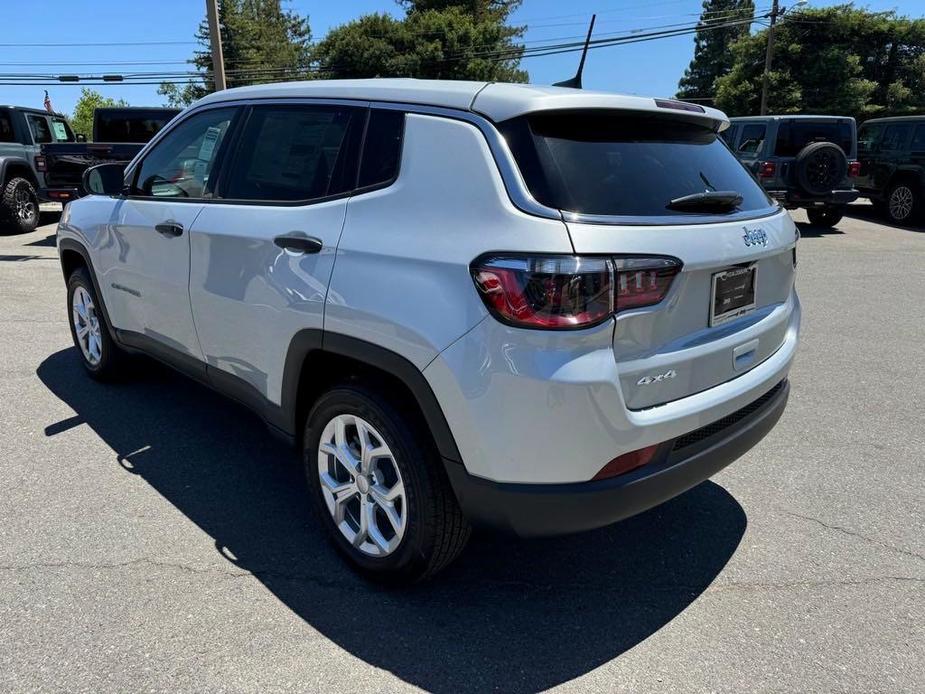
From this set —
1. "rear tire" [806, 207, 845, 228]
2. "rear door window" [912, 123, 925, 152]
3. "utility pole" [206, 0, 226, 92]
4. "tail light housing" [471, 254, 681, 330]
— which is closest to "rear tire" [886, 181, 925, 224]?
"rear door window" [912, 123, 925, 152]

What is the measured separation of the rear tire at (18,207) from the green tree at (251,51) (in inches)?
1297

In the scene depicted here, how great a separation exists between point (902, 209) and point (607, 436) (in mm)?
14868

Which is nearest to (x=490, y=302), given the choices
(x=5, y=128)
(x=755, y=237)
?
(x=755, y=237)

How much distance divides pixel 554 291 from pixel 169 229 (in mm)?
2254

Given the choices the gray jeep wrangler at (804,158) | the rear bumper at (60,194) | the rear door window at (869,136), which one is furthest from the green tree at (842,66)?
the rear bumper at (60,194)

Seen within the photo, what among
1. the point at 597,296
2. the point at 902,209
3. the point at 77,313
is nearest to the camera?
the point at 597,296

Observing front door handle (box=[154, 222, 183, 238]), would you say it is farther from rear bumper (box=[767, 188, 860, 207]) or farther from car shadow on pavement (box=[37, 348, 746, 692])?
rear bumper (box=[767, 188, 860, 207])

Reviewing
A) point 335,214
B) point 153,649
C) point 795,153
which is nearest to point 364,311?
point 335,214

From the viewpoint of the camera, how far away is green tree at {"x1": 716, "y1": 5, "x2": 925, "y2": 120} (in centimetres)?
2861

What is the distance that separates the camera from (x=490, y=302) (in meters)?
2.00

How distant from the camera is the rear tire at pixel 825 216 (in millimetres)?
→ 13138

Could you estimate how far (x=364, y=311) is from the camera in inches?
91.7

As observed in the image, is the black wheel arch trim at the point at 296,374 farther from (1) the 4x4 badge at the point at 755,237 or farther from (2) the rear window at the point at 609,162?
(1) the 4x4 badge at the point at 755,237

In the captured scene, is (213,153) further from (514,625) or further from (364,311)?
(514,625)
